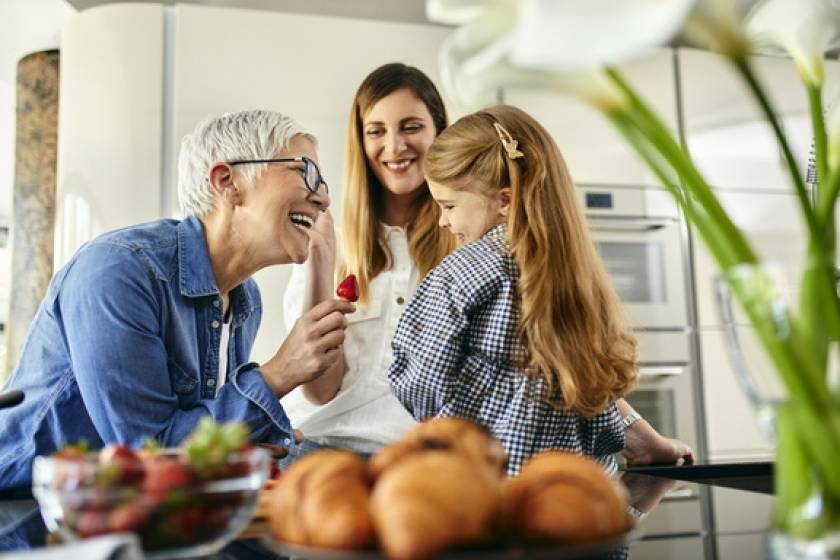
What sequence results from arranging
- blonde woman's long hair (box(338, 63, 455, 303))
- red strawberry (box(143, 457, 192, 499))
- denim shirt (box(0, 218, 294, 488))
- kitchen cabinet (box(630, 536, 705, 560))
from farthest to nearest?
blonde woman's long hair (box(338, 63, 455, 303)) → denim shirt (box(0, 218, 294, 488)) → kitchen cabinet (box(630, 536, 705, 560)) → red strawberry (box(143, 457, 192, 499))

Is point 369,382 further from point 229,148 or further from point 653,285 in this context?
point 653,285

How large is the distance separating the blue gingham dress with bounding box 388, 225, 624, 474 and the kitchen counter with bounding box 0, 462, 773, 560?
0.13 meters

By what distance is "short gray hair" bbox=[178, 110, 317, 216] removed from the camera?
1.63m

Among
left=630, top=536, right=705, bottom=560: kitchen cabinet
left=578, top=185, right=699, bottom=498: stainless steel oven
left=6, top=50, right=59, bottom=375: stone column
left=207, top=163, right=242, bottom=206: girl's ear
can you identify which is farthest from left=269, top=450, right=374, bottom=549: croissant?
left=6, top=50, right=59, bottom=375: stone column

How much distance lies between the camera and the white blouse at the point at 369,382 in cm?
176

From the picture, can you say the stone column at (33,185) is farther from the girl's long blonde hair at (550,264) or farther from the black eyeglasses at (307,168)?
the girl's long blonde hair at (550,264)

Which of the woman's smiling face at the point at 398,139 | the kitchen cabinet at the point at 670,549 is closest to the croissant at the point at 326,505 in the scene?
the kitchen cabinet at the point at 670,549

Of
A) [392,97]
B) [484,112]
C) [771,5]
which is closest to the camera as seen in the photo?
[771,5]

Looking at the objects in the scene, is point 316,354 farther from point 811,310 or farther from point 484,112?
point 811,310

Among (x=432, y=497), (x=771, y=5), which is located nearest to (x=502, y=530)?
(x=432, y=497)

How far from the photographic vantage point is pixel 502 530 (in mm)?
494

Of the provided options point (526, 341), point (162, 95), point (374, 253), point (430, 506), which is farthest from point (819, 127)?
point (162, 95)

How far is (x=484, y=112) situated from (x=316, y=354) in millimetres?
602

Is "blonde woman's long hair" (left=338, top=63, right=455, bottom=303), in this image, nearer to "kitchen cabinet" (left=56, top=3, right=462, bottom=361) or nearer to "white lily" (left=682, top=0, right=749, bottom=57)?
"kitchen cabinet" (left=56, top=3, right=462, bottom=361)
